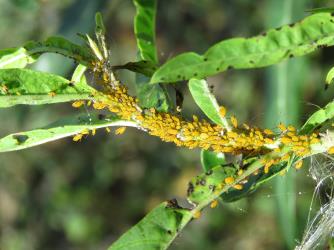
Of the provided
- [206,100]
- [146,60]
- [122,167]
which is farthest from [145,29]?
[122,167]

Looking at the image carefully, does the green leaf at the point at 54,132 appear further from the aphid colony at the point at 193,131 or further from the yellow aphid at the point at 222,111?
the yellow aphid at the point at 222,111

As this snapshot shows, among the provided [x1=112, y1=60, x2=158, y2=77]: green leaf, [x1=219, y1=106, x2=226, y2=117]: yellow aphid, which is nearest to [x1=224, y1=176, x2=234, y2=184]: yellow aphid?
[x1=219, y1=106, x2=226, y2=117]: yellow aphid

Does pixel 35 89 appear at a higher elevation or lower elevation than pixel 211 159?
higher

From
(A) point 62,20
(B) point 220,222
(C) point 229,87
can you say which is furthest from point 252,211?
(A) point 62,20

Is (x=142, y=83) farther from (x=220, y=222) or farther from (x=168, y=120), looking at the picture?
(x=220, y=222)

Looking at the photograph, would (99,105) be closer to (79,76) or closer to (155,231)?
(79,76)

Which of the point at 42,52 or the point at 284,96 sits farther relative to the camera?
the point at 284,96
